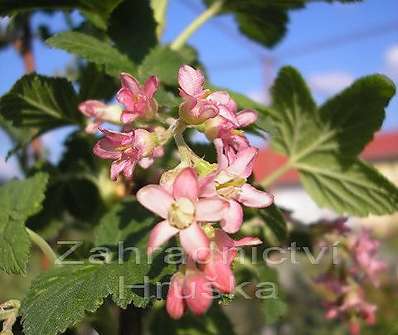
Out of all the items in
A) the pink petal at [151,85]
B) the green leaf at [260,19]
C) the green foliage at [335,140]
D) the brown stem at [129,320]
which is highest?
the pink petal at [151,85]

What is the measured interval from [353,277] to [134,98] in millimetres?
737

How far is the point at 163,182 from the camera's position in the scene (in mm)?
579

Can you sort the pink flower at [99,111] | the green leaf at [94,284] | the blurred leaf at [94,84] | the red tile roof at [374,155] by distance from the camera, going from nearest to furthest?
the green leaf at [94,284], the pink flower at [99,111], the blurred leaf at [94,84], the red tile roof at [374,155]

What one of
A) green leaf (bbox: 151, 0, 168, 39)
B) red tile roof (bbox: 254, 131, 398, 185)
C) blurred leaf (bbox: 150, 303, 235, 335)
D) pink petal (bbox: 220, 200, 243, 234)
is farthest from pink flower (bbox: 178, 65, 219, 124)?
red tile roof (bbox: 254, 131, 398, 185)

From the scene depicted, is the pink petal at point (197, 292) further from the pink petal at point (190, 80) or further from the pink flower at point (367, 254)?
the pink flower at point (367, 254)

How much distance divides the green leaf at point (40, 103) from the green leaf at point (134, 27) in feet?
0.34

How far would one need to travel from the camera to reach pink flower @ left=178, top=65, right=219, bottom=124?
0.61 metres

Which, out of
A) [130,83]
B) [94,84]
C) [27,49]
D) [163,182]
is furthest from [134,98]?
[27,49]

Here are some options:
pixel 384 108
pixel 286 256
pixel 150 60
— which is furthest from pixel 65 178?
pixel 384 108

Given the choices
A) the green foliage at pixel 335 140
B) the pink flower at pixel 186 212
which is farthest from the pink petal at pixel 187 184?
the green foliage at pixel 335 140

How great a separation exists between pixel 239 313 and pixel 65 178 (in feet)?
8.88

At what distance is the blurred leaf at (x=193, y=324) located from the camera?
1095mm

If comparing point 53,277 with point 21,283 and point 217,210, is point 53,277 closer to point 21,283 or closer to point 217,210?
point 217,210

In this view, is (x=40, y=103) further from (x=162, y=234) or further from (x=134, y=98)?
(x=162, y=234)
